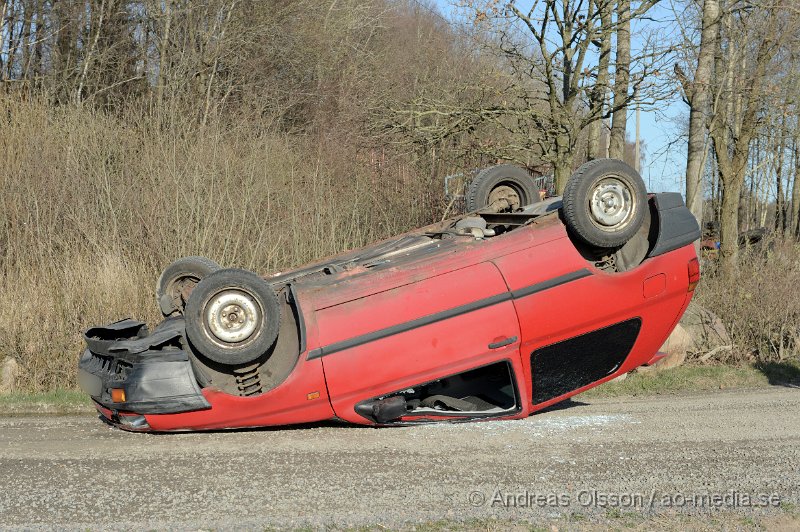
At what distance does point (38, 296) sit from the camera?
10.2 metres

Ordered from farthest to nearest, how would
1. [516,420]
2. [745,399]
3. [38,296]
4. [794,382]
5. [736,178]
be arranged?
[736,178]
[38,296]
[794,382]
[745,399]
[516,420]

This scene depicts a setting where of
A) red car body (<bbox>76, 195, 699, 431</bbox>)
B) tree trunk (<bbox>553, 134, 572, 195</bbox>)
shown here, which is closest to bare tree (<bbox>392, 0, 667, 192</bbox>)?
tree trunk (<bbox>553, 134, 572, 195</bbox>)

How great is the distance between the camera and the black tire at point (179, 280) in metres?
7.93

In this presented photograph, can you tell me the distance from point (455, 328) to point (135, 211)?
23.3ft

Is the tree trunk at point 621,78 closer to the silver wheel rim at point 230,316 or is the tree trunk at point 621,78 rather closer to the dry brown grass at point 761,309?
the dry brown grass at point 761,309

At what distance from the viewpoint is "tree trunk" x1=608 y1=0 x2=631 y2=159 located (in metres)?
11.6

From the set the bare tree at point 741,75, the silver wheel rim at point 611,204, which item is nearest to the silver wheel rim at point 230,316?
the silver wheel rim at point 611,204

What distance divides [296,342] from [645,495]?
2874 millimetres

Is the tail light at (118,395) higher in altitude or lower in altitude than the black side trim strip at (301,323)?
lower

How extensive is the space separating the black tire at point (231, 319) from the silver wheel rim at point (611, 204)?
2.76m

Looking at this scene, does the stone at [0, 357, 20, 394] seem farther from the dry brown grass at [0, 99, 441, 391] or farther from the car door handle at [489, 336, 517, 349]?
the car door handle at [489, 336, 517, 349]

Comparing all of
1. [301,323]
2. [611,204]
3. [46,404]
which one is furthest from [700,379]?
[46,404]

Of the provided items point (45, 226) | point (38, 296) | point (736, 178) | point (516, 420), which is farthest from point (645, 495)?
point (736, 178)

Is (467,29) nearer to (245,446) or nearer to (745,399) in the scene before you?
(745,399)
